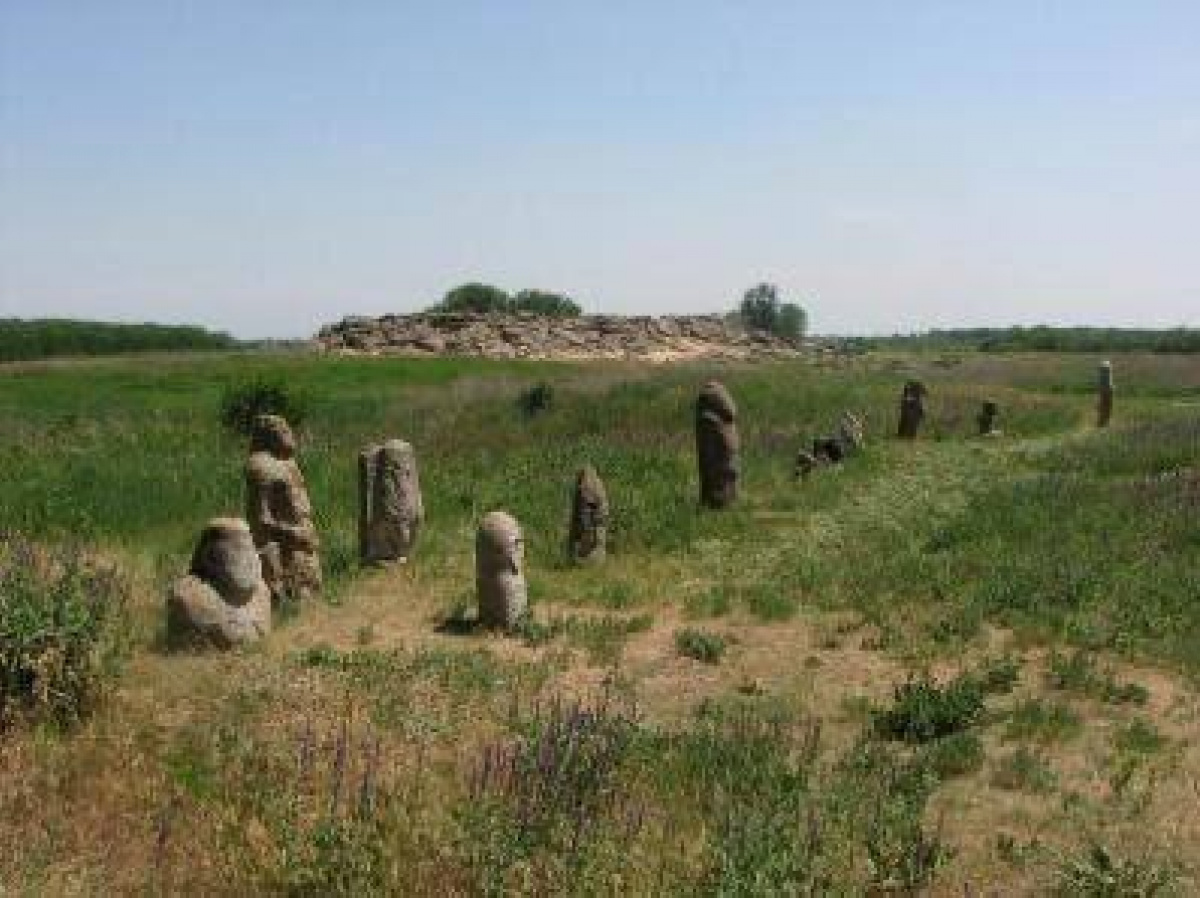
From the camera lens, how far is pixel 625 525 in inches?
822

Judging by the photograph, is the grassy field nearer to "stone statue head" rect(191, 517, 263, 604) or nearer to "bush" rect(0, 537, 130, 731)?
"bush" rect(0, 537, 130, 731)

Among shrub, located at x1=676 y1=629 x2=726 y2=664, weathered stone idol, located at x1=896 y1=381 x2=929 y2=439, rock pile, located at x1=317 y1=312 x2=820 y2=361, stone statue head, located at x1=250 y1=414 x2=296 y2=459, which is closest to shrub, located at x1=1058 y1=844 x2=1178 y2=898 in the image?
shrub, located at x1=676 y1=629 x2=726 y2=664

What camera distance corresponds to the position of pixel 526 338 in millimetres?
75500

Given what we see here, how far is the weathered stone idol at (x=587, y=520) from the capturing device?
18.8 meters

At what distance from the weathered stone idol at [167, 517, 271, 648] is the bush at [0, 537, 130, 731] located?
5.69 feet

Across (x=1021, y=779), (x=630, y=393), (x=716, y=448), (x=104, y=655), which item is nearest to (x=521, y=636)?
(x=104, y=655)

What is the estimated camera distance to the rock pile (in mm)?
73625

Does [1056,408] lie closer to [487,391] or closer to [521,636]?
[487,391]

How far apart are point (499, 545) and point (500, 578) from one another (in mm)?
391

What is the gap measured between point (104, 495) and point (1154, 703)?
17.2 meters

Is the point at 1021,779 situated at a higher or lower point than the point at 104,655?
lower

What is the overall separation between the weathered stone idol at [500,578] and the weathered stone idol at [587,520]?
11.3ft

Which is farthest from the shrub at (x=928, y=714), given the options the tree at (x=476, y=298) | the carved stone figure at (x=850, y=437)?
the tree at (x=476, y=298)

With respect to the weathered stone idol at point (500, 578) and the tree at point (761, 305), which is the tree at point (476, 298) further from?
the weathered stone idol at point (500, 578)
